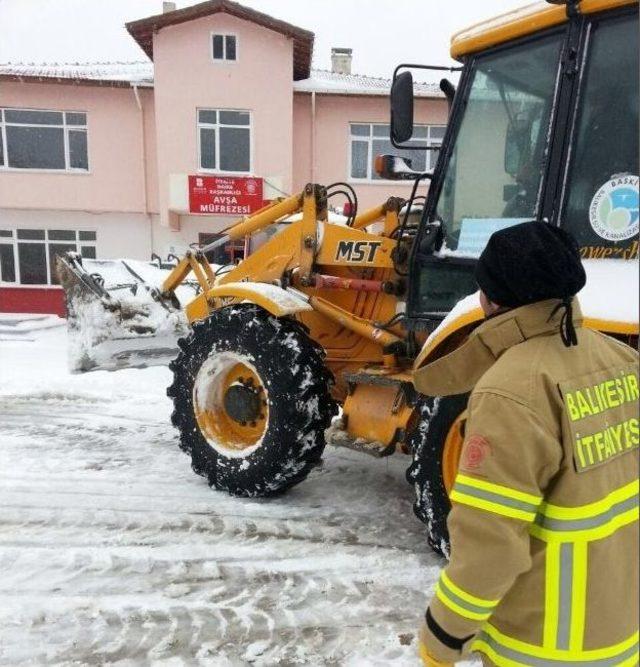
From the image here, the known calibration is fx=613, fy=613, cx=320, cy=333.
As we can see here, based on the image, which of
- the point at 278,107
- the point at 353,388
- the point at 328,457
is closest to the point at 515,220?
the point at 353,388

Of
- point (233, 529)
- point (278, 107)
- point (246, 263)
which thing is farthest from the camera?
point (278, 107)

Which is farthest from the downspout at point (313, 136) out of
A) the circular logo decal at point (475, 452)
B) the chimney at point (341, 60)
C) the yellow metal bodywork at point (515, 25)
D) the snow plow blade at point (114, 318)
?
the circular logo decal at point (475, 452)

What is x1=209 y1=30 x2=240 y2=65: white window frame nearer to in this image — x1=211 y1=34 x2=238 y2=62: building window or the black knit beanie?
x1=211 y1=34 x2=238 y2=62: building window

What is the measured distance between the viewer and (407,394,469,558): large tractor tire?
2887 mm

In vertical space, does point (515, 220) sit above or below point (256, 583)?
above

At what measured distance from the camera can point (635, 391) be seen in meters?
1.48

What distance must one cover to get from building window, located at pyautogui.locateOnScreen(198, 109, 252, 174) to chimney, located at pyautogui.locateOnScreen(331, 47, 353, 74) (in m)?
6.12

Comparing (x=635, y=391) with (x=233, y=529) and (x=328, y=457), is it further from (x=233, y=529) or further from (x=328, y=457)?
(x=328, y=457)

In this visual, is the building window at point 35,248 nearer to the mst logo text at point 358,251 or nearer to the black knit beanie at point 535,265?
the mst logo text at point 358,251

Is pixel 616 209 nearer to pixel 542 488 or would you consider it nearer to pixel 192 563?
pixel 542 488

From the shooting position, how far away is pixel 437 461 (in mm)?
2930

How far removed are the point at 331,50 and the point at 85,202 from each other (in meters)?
9.44

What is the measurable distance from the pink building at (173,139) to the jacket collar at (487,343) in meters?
13.1

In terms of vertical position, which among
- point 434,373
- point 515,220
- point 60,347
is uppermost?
point 515,220
